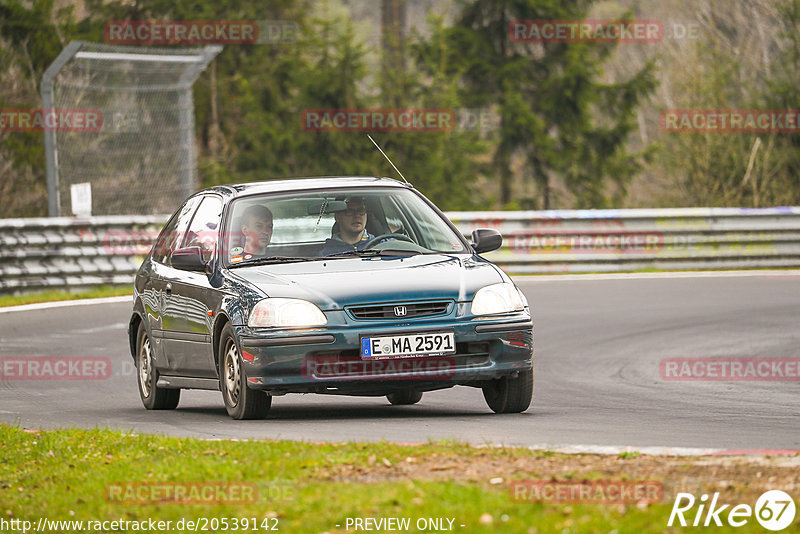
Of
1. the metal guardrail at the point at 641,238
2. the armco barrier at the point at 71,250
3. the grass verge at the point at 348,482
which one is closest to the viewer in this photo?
the grass verge at the point at 348,482

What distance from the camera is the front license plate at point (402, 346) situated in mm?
9000

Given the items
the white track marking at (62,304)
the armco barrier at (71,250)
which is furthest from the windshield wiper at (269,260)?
the armco barrier at (71,250)

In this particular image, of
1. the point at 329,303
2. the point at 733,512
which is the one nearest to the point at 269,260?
the point at 329,303

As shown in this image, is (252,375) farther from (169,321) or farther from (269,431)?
(169,321)

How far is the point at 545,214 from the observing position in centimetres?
2311

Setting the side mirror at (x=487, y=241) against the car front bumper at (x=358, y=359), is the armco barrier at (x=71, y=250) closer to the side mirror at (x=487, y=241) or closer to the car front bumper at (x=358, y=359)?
the side mirror at (x=487, y=241)

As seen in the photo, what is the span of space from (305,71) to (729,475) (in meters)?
28.1

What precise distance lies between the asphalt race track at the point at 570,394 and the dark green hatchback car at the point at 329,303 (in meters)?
0.27

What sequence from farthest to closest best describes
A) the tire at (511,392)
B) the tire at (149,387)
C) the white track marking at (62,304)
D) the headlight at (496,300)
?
1. the white track marking at (62,304)
2. the tire at (149,387)
3. the tire at (511,392)
4. the headlight at (496,300)

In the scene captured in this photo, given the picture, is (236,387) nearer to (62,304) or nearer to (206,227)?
(206,227)

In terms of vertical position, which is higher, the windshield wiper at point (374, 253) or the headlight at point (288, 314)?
the windshield wiper at point (374, 253)

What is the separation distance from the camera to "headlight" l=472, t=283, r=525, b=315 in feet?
30.2

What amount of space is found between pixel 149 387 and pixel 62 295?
951 cm

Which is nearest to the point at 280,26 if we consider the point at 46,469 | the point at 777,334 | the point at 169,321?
the point at 777,334
